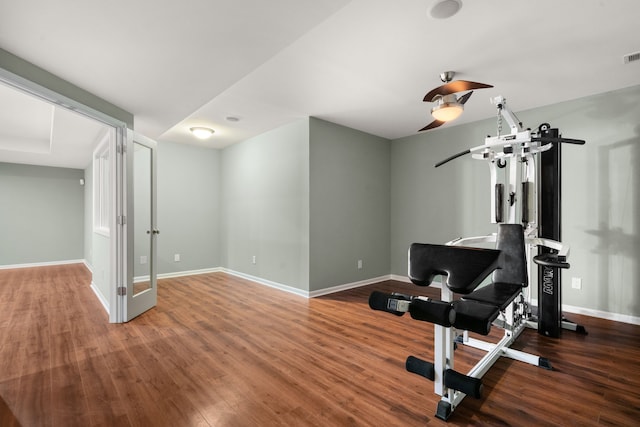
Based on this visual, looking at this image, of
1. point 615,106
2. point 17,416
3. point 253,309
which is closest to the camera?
point 17,416

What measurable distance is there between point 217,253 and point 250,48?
4.66 m

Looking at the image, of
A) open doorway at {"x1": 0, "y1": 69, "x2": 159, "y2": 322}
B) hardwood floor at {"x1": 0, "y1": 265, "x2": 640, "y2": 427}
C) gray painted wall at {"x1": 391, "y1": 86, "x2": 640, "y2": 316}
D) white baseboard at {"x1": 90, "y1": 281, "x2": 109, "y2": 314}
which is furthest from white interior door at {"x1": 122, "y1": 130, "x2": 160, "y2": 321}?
gray painted wall at {"x1": 391, "y1": 86, "x2": 640, "y2": 316}

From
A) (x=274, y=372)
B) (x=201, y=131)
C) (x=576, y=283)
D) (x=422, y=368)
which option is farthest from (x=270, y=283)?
(x=576, y=283)

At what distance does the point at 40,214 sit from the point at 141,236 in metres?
4.92

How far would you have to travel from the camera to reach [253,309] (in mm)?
3645

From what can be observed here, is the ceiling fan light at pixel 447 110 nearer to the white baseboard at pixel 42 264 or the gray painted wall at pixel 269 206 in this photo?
the gray painted wall at pixel 269 206

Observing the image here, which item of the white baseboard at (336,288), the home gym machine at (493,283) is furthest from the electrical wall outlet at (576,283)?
the home gym machine at (493,283)

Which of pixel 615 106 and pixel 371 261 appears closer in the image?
pixel 615 106

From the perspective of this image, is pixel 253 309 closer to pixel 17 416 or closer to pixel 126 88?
pixel 17 416

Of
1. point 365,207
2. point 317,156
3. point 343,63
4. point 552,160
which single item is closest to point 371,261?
point 365,207

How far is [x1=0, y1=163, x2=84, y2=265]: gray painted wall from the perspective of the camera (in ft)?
22.3

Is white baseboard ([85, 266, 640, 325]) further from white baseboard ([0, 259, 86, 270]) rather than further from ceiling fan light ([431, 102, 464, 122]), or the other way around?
ceiling fan light ([431, 102, 464, 122])

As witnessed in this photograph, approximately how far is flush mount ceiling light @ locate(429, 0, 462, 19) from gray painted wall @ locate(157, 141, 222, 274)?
196 inches

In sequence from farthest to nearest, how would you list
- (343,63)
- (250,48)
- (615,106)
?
1. (615,106)
2. (343,63)
3. (250,48)
